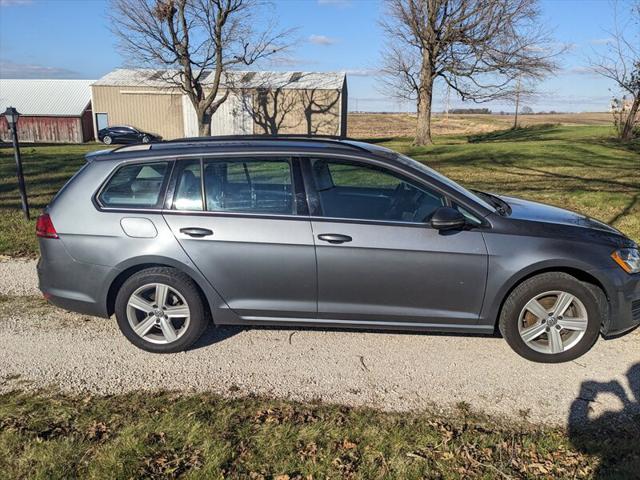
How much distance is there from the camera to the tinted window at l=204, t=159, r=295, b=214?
3.85 metres

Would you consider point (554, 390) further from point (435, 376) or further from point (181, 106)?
point (181, 106)

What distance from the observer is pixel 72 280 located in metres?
3.94

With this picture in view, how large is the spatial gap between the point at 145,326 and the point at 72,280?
0.69 meters

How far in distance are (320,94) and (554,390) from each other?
116ft

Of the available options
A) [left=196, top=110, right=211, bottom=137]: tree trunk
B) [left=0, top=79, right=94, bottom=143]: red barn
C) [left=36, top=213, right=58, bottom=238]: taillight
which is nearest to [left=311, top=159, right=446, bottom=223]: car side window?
[left=36, top=213, right=58, bottom=238]: taillight

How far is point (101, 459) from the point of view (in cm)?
266

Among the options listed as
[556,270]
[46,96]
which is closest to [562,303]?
[556,270]

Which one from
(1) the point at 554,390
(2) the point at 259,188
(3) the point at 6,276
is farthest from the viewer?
(3) the point at 6,276

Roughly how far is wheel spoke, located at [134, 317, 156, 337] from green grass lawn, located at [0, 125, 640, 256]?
3505 millimetres

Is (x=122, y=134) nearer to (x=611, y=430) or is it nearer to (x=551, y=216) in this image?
(x=551, y=216)

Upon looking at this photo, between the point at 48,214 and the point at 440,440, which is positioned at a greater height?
the point at 48,214

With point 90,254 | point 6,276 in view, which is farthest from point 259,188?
point 6,276

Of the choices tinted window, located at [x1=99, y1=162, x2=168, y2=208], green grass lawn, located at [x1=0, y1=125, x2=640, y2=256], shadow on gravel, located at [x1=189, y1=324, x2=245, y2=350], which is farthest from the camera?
green grass lawn, located at [x1=0, y1=125, x2=640, y2=256]

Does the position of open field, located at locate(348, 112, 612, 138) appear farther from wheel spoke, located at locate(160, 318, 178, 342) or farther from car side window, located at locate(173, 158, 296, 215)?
wheel spoke, located at locate(160, 318, 178, 342)
